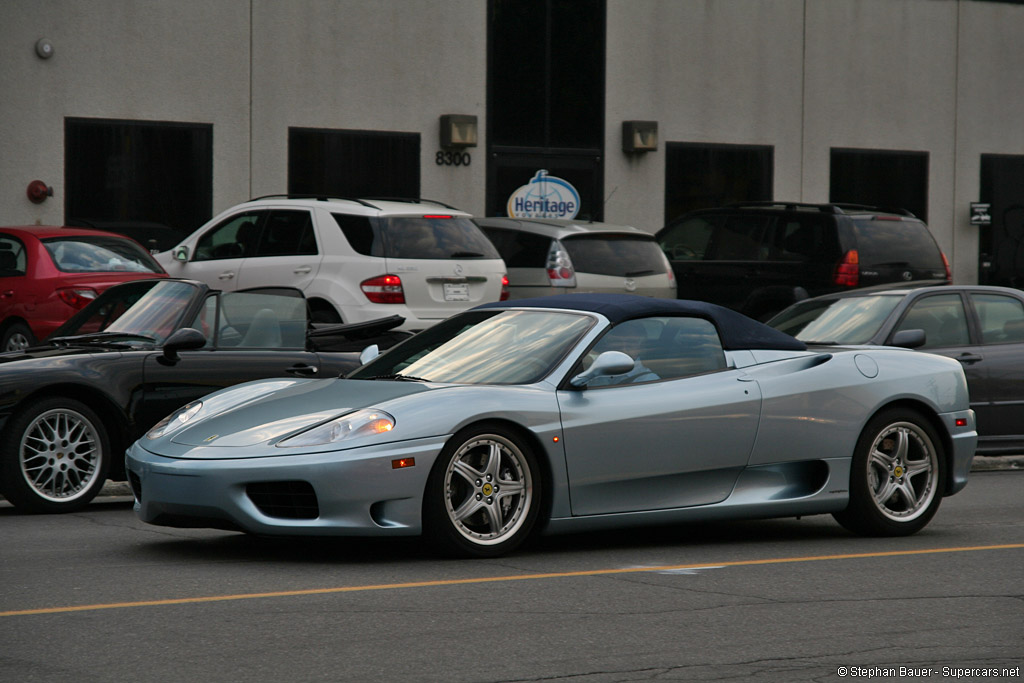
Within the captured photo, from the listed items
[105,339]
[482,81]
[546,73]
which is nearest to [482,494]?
[105,339]

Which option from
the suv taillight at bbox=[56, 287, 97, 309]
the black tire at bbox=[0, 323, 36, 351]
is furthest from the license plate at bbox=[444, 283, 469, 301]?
the black tire at bbox=[0, 323, 36, 351]

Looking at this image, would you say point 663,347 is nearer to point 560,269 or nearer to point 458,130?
point 560,269

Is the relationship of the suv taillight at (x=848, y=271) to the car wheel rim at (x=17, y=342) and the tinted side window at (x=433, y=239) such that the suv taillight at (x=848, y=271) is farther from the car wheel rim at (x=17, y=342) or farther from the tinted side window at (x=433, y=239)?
the car wheel rim at (x=17, y=342)

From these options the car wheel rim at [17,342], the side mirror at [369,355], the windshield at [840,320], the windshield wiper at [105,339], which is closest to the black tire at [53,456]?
the windshield wiper at [105,339]

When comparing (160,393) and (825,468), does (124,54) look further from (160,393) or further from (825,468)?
(825,468)

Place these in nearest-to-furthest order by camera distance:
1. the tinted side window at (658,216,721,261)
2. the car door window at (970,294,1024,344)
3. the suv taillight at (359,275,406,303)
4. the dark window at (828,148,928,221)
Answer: the car door window at (970,294,1024,344), the suv taillight at (359,275,406,303), the tinted side window at (658,216,721,261), the dark window at (828,148,928,221)

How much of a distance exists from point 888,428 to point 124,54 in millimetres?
14724

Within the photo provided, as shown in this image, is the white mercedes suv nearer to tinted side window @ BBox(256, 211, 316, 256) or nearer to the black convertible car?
tinted side window @ BBox(256, 211, 316, 256)

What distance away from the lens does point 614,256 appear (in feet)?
55.5

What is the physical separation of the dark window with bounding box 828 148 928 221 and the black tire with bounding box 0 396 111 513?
18215 millimetres

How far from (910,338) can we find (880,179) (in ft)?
50.6

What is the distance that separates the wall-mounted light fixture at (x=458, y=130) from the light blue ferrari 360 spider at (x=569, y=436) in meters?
14.1

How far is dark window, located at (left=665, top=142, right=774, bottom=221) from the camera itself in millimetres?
24219

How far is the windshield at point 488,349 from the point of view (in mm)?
7617
